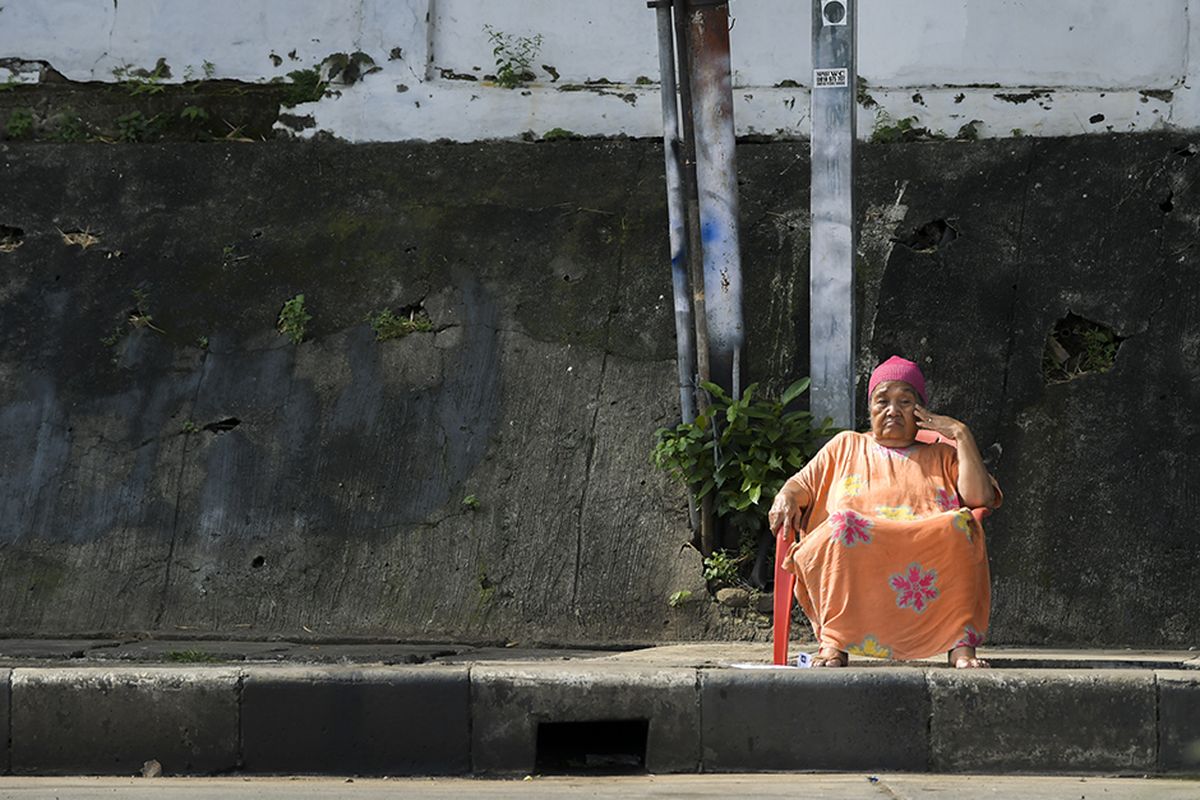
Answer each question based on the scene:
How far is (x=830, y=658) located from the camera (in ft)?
18.0

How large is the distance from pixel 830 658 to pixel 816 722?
389 millimetres

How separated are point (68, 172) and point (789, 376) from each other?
3.85 m

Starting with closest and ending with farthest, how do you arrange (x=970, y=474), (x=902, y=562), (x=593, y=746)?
(x=593, y=746) → (x=902, y=562) → (x=970, y=474)

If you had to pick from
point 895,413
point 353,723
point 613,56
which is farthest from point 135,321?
point 895,413

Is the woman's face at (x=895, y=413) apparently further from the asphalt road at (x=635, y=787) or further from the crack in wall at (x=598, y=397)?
the crack in wall at (x=598, y=397)

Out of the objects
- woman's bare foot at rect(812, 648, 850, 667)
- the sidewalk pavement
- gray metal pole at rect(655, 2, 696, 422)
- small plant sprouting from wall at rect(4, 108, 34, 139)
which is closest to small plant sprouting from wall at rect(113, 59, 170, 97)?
small plant sprouting from wall at rect(4, 108, 34, 139)

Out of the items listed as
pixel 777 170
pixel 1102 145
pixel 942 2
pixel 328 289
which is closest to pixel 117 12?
pixel 328 289

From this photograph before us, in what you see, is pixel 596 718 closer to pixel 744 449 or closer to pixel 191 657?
pixel 191 657

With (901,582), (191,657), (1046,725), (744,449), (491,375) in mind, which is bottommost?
(1046,725)

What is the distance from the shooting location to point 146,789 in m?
4.73

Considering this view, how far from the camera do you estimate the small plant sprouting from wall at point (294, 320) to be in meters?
8.02

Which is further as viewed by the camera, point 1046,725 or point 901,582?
point 901,582

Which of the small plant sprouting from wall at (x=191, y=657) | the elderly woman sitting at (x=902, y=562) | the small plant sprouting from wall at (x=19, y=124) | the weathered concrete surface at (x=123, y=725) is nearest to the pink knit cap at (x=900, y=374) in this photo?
the elderly woman sitting at (x=902, y=562)

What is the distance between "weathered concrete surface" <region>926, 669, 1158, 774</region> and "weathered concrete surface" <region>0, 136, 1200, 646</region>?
5.96 ft
